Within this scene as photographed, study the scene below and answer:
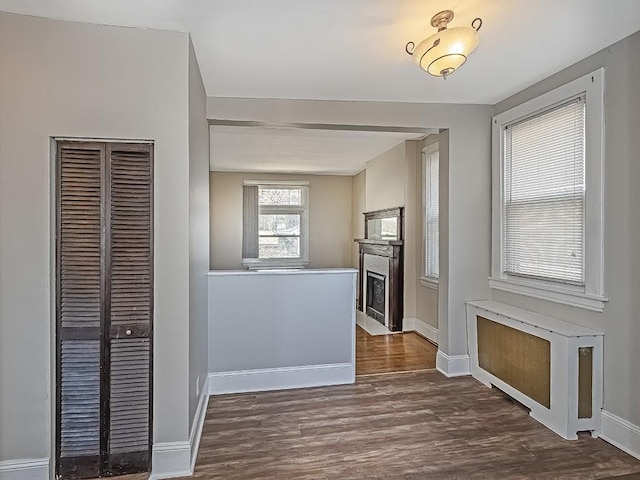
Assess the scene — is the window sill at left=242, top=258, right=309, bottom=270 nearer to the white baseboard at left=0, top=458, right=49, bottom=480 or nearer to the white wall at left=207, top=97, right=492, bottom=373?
the white wall at left=207, top=97, right=492, bottom=373

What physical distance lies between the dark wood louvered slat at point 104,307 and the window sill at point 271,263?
5428 mm

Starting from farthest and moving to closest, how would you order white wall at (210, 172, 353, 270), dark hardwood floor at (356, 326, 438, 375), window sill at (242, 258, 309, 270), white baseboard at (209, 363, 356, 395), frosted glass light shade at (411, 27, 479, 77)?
1. window sill at (242, 258, 309, 270)
2. white wall at (210, 172, 353, 270)
3. dark hardwood floor at (356, 326, 438, 375)
4. white baseboard at (209, 363, 356, 395)
5. frosted glass light shade at (411, 27, 479, 77)

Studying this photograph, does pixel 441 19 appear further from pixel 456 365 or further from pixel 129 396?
pixel 456 365

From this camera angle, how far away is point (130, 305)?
2.21 meters

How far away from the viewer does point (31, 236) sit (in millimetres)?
2078

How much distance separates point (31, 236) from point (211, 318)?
60.3 inches

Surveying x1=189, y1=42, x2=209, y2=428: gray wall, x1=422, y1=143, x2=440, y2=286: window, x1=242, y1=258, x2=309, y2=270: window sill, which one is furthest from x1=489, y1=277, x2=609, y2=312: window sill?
x1=242, y1=258, x2=309, y2=270: window sill

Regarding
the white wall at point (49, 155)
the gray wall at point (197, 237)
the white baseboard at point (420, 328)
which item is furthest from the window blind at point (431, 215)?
the white wall at point (49, 155)

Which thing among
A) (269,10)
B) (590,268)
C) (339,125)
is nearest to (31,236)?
(269,10)

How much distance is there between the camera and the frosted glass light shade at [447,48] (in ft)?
6.55

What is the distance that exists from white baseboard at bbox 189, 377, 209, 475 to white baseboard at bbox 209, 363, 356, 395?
0.15 meters

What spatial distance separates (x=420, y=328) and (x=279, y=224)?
12.4 ft

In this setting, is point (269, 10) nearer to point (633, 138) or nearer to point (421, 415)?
point (633, 138)

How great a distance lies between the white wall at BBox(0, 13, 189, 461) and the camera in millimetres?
2064
